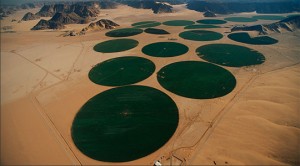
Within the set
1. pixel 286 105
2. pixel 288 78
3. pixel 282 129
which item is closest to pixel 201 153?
pixel 282 129

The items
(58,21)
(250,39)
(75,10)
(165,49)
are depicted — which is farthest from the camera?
(75,10)

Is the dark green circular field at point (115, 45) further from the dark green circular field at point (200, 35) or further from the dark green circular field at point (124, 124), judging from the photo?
the dark green circular field at point (124, 124)

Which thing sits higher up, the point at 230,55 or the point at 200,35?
the point at 200,35

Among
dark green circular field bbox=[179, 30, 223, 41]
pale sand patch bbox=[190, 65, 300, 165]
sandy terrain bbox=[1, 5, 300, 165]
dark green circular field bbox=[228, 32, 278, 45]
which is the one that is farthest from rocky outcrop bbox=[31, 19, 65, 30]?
pale sand patch bbox=[190, 65, 300, 165]

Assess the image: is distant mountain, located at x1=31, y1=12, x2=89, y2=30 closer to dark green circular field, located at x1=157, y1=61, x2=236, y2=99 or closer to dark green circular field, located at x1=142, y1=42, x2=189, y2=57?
dark green circular field, located at x1=142, y1=42, x2=189, y2=57

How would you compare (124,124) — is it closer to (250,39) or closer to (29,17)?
(250,39)

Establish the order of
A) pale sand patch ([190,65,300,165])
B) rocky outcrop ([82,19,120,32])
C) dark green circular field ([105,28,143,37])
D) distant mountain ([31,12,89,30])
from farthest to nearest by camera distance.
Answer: distant mountain ([31,12,89,30]) < rocky outcrop ([82,19,120,32]) < dark green circular field ([105,28,143,37]) < pale sand patch ([190,65,300,165])

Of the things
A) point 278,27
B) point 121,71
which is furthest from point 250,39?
point 121,71
